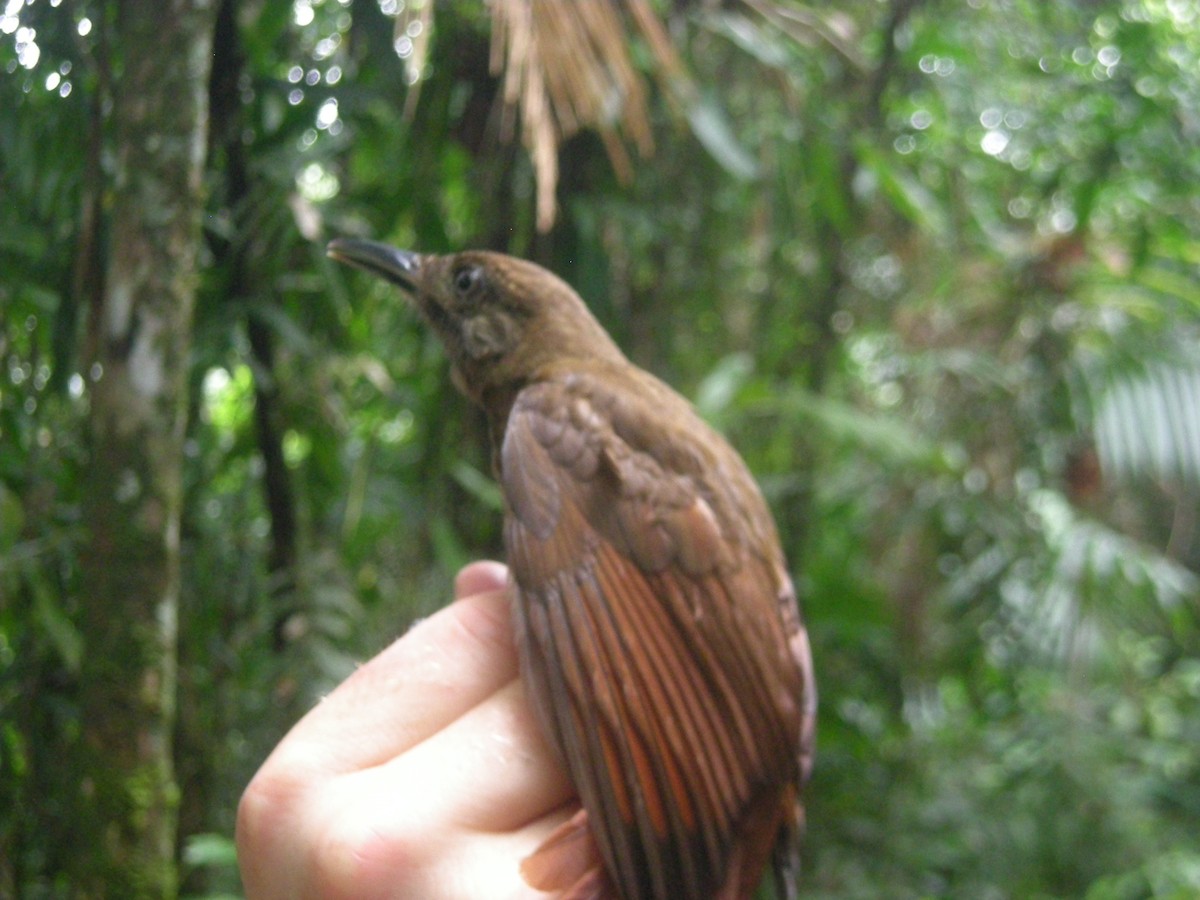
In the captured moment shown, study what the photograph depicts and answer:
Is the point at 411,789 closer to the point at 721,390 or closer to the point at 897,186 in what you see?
the point at 721,390

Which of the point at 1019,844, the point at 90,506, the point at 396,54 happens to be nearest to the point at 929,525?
the point at 1019,844

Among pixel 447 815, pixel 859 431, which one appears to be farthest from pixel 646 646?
pixel 859 431

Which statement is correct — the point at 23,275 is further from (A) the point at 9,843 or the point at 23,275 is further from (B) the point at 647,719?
(B) the point at 647,719

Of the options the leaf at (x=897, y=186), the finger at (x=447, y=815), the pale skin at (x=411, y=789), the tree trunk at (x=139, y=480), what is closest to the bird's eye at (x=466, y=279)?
the tree trunk at (x=139, y=480)

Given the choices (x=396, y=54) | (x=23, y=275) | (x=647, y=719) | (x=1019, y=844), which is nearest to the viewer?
(x=23, y=275)

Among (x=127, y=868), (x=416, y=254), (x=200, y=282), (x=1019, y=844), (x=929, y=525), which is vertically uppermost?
(x=200, y=282)

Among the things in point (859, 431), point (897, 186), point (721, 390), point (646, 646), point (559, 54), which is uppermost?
point (559, 54)

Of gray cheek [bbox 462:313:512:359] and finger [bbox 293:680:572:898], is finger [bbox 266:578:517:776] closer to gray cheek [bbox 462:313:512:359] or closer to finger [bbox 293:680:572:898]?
finger [bbox 293:680:572:898]
